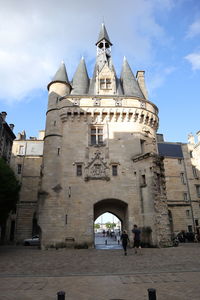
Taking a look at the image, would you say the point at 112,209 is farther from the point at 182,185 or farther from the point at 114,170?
the point at 182,185

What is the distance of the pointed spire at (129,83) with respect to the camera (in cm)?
A: 2180

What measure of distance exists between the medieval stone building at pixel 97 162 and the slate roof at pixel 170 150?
1112 centimetres

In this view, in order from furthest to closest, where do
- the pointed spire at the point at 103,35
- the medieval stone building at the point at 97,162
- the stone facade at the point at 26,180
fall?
the pointed spire at the point at 103,35 → the stone facade at the point at 26,180 → the medieval stone building at the point at 97,162

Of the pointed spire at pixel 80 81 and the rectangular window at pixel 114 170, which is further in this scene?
the pointed spire at pixel 80 81

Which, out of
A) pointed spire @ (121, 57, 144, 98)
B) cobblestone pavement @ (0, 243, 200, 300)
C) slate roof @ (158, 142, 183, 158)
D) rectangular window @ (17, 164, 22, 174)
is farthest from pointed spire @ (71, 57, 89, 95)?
cobblestone pavement @ (0, 243, 200, 300)

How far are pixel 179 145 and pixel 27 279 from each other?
1179 inches

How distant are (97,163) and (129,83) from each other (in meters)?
9.56

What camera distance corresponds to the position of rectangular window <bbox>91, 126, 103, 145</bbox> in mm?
19634

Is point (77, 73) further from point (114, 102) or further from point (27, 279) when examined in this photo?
point (27, 279)

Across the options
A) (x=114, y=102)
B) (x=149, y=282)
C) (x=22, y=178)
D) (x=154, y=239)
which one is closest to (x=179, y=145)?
(x=114, y=102)

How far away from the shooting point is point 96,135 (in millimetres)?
19672

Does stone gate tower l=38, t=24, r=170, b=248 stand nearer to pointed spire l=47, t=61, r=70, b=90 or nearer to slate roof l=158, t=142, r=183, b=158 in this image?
pointed spire l=47, t=61, r=70, b=90

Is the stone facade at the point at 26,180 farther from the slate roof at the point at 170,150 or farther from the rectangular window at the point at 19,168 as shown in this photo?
the slate roof at the point at 170,150

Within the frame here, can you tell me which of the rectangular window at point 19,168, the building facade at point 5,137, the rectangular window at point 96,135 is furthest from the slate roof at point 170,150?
the building facade at point 5,137
